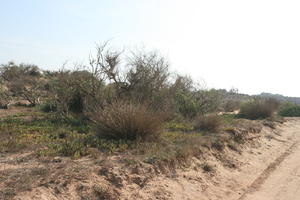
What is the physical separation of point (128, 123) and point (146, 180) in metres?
2.81

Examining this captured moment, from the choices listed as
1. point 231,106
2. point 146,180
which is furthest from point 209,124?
point 231,106

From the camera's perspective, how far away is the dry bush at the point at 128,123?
895cm

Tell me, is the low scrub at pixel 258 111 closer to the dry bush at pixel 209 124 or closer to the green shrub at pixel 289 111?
the green shrub at pixel 289 111

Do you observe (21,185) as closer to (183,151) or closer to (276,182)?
(183,151)

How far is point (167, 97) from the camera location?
17656 mm

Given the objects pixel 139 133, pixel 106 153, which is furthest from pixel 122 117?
pixel 106 153

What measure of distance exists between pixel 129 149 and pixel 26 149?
9.21ft

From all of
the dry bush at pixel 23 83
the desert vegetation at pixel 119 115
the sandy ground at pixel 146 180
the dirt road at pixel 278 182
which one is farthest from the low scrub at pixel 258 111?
the dry bush at pixel 23 83

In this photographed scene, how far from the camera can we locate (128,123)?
Result: 29.3ft

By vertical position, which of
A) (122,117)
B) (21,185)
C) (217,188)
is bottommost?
(217,188)

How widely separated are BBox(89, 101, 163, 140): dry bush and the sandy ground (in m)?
Result: 1.85

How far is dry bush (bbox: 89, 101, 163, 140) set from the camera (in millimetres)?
8953

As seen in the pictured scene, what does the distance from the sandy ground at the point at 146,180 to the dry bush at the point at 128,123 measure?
6.08 feet

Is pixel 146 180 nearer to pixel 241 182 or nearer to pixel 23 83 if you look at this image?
pixel 241 182
